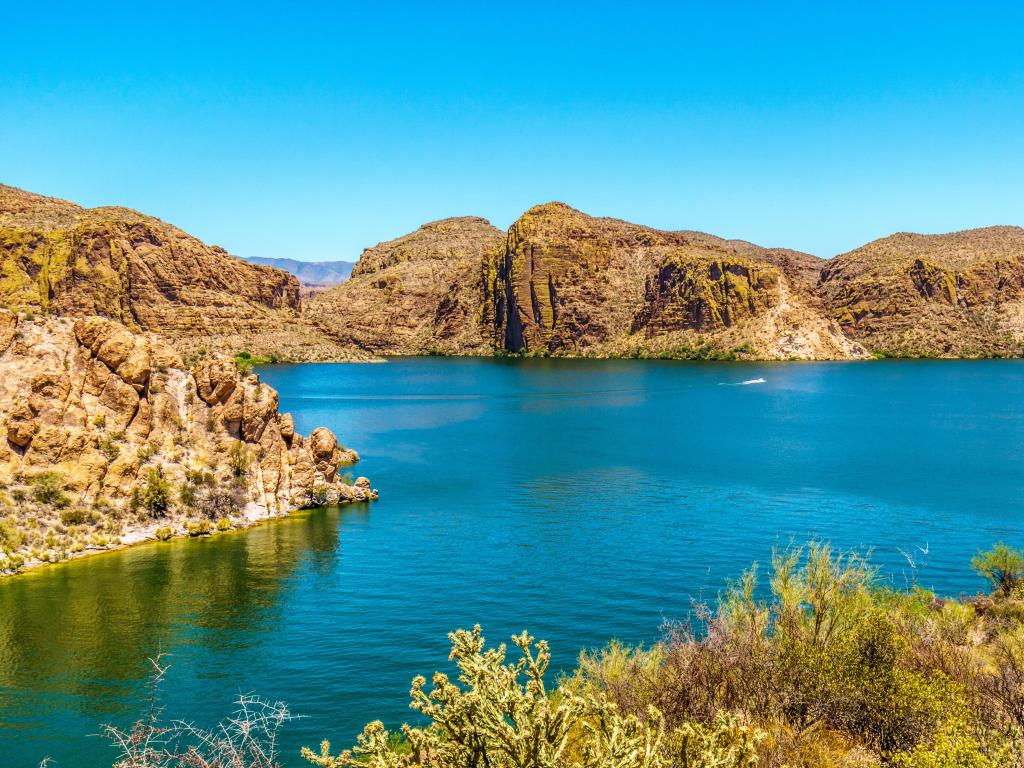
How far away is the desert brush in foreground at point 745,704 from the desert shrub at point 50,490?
25.3m

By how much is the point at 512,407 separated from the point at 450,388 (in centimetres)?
3768

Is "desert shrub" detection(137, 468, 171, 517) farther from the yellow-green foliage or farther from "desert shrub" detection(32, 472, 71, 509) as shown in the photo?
the yellow-green foliage

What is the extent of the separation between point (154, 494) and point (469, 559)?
2213 centimetres

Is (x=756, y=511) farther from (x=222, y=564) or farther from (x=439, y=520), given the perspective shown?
(x=222, y=564)

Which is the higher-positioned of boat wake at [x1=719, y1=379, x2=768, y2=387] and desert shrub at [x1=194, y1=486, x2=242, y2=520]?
boat wake at [x1=719, y1=379, x2=768, y2=387]

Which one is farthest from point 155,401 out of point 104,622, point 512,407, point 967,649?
point 512,407

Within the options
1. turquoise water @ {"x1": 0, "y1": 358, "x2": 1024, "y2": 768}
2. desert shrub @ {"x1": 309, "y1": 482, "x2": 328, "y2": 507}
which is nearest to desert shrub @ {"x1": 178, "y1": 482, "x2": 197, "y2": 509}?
turquoise water @ {"x1": 0, "y1": 358, "x2": 1024, "y2": 768}

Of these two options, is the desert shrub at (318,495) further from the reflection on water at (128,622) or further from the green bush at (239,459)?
the reflection on water at (128,622)

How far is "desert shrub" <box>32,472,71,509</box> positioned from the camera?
4384cm

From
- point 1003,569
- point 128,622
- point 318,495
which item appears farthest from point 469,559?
point 1003,569

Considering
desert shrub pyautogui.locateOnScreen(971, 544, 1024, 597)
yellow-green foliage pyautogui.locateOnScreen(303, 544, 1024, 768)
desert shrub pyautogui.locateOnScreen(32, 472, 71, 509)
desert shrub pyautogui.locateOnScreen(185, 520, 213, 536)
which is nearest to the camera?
yellow-green foliage pyautogui.locateOnScreen(303, 544, 1024, 768)

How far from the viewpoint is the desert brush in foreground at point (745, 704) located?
439 inches

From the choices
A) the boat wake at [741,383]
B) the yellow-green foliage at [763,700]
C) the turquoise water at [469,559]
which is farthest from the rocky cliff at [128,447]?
the boat wake at [741,383]

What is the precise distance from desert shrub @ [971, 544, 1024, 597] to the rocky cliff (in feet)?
138
